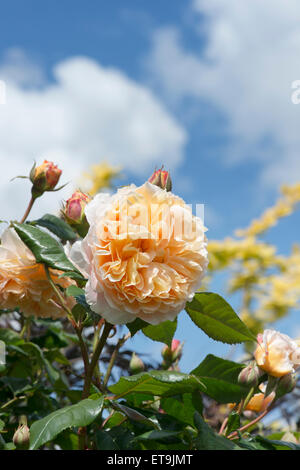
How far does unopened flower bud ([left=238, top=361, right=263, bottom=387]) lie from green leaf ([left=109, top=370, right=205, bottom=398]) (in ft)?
0.36

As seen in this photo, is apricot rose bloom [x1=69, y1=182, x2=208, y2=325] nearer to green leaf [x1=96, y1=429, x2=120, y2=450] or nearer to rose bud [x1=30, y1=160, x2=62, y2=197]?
green leaf [x1=96, y1=429, x2=120, y2=450]

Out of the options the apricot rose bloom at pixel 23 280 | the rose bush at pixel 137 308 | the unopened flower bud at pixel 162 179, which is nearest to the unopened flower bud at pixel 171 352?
the rose bush at pixel 137 308

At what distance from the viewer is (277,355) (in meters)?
0.95

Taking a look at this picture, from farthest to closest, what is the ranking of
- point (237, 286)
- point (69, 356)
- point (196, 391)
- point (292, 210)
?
point (292, 210) < point (237, 286) < point (69, 356) < point (196, 391)

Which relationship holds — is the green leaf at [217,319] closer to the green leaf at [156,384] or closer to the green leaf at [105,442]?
the green leaf at [156,384]

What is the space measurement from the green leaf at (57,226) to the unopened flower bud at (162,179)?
31cm

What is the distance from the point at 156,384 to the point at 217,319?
0.14 m

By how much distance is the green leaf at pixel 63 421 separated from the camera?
0.73 meters

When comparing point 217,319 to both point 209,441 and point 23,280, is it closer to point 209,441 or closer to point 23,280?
point 209,441

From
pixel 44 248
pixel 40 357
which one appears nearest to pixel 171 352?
pixel 40 357

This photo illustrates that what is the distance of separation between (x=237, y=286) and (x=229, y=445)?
3495 mm
